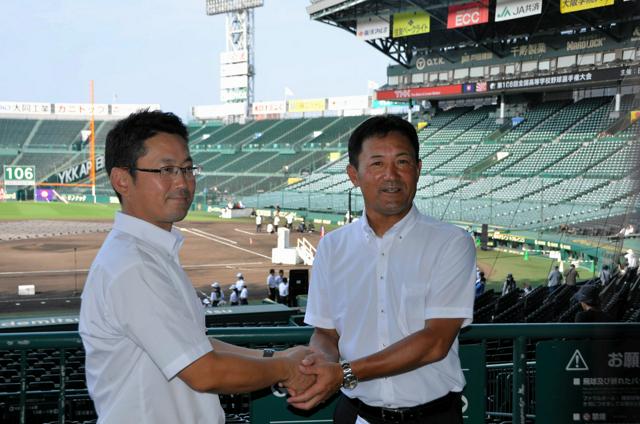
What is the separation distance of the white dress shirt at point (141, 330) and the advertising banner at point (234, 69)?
281 ft

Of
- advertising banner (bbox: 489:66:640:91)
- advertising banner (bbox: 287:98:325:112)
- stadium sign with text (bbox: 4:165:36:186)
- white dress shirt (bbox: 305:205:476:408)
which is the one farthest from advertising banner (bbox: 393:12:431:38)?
white dress shirt (bbox: 305:205:476:408)

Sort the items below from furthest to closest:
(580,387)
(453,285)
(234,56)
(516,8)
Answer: (234,56) < (516,8) < (580,387) < (453,285)

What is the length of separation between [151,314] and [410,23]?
1891 inches

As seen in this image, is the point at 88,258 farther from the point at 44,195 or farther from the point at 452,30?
the point at 44,195

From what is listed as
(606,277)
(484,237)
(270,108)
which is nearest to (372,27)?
(484,237)

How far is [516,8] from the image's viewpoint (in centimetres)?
3978

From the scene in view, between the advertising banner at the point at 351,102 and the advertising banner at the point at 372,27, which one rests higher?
the advertising banner at the point at 372,27

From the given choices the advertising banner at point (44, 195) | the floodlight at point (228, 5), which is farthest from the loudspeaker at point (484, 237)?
the floodlight at point (228, 5)

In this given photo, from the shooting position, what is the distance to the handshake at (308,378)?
7.70 ft

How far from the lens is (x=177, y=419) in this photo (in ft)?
7.14

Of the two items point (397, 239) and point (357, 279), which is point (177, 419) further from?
point (397, 239)

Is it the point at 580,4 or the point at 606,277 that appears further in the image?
the point at 580,4

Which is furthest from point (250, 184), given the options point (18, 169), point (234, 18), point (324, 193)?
point (234, 18)

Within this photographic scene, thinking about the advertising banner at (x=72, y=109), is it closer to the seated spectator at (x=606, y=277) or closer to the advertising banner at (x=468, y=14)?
the advertising banner at (x=468, y=14)
